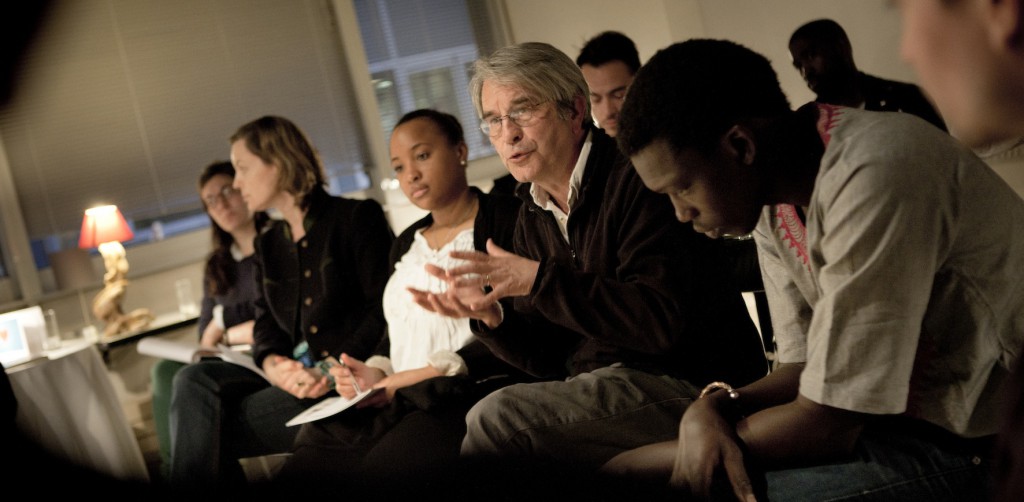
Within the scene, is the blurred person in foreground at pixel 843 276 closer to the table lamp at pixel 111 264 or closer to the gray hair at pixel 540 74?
the gray hair at pixel 540 74

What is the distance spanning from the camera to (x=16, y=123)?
4316mm

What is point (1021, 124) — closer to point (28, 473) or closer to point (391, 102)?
point (28, 473)

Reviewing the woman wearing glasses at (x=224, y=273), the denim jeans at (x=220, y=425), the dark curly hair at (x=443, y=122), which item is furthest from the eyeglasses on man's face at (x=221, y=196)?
the dark curly hair at (x=443, y=122)

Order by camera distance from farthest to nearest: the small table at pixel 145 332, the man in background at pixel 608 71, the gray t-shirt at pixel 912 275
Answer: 1. the small table at pixel 145 332
2. the man in background at pixel 608 71
3. the gray t-shirt at pixel 912 275

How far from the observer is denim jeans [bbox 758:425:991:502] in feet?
3.17

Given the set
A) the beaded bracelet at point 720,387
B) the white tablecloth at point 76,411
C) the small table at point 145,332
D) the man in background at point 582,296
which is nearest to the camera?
the beaded bracelet at point 720,387

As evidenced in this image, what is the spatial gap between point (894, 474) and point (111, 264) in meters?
3.75

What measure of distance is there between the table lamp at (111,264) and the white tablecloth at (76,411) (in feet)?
1.93

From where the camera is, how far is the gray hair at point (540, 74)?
1.53m

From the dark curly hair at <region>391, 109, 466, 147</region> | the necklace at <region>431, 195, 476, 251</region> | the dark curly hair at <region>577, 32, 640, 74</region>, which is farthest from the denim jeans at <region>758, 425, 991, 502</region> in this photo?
the dark curly hair at <region>577, 32, 640, 74</region>

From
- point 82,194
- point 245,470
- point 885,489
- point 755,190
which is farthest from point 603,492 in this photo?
point 82,194

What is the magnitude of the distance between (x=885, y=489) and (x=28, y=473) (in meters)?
2.05

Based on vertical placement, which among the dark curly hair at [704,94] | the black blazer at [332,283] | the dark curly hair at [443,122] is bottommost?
the black blazer at [332,283]

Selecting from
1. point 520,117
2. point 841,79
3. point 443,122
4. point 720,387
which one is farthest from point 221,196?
point 720,387
